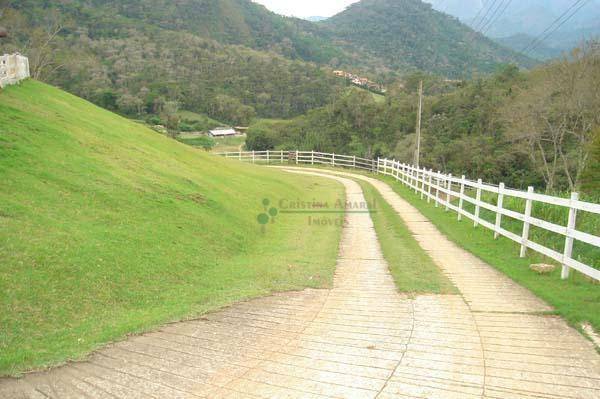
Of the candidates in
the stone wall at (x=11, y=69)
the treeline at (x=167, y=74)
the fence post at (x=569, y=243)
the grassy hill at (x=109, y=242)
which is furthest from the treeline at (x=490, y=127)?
the stone wall at (x=11, y=69)

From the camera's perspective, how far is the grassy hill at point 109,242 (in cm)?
500

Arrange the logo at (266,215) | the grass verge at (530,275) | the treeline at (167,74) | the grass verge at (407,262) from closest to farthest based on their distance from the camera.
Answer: the grass verge at (530,275) < the grass verge at (407,262) < the logo at (266,215) < the treeline at (167,74)

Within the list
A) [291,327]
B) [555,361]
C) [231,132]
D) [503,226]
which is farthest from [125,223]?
[231,132]

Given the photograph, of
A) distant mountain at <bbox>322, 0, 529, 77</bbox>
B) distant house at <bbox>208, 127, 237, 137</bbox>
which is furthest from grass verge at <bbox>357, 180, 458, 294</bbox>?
distant mountain at <bbox>322, 0, 529, 77</bbox>

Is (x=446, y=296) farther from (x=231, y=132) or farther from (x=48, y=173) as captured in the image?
(x=231, y=132)

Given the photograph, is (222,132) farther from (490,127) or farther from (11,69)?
(11,69)

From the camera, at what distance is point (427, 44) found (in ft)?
523

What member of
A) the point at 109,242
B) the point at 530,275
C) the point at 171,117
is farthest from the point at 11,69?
the point at 171,117

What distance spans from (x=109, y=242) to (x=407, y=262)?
17.5 ft

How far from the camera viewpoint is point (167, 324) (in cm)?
519

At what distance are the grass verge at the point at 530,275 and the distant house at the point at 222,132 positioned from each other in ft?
239

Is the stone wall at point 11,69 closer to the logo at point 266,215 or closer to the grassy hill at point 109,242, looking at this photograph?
the grassy hill at point 109,242

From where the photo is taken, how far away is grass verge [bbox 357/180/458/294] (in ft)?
22.0

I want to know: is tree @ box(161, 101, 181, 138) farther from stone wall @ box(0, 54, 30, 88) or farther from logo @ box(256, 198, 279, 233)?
logo @ box(256, 198, 279, 233)
